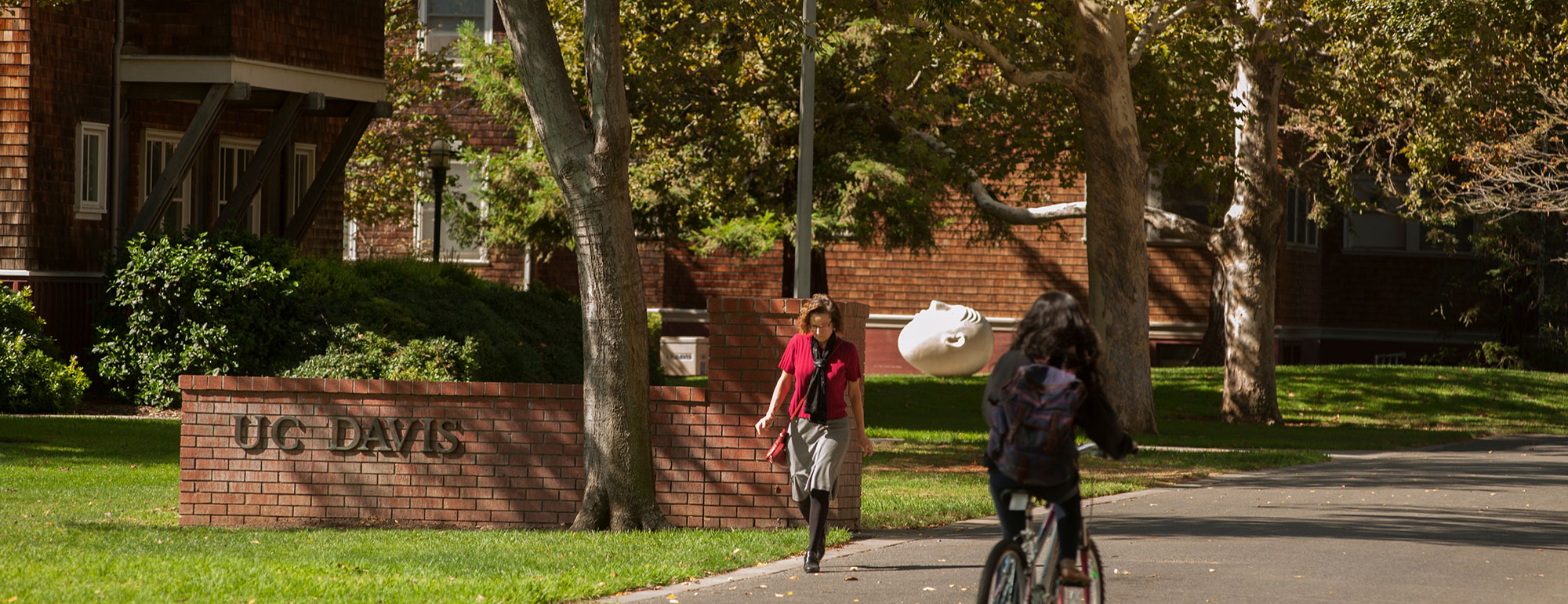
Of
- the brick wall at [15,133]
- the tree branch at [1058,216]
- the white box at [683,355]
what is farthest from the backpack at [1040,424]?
the white box at [683,355]

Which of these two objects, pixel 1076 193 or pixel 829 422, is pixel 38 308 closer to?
pixel 829 422

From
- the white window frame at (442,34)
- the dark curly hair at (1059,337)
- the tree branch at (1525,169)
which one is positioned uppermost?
the white window frame at (442,34)

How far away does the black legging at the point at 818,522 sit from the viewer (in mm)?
8688

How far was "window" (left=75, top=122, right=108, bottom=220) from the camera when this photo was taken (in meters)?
20.2

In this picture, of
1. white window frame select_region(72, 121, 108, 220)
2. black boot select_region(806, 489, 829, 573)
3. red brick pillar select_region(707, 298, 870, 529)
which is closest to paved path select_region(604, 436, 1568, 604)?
black boot select_region(806, 489, 829, 573)

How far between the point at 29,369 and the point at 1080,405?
15.5 metres

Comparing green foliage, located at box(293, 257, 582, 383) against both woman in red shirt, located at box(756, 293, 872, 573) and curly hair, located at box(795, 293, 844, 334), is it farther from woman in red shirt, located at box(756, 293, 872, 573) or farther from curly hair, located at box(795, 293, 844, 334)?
curly hair, located at box(795, 293, 844, 334)

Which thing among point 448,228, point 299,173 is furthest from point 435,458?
point 448,228

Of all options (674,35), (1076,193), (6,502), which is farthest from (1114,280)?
(6,502)

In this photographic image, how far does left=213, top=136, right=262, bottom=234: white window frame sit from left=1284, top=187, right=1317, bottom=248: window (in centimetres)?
1818

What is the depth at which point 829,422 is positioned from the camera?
912 cm

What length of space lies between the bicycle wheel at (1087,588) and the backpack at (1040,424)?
371 millimetres

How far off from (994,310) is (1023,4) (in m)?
11.3

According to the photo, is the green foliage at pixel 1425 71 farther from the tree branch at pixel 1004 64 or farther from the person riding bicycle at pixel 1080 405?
the person riding bicycle at pixel 1080 405
